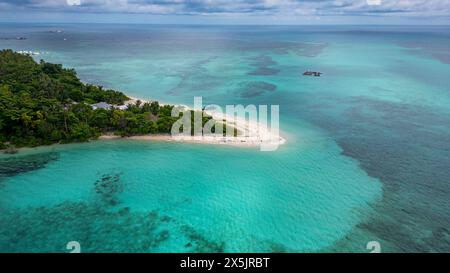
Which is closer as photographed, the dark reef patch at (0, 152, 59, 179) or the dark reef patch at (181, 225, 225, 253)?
the dark reef patch at (181, 225, 225, 253)

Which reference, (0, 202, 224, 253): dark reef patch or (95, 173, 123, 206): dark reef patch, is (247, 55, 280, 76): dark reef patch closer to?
(95, 173, 123, 206): dark reef patch

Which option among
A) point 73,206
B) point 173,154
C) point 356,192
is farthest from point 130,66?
point 356,192

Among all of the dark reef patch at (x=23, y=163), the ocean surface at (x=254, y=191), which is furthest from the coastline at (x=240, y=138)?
the dark reef patch at (x=23, y=163)

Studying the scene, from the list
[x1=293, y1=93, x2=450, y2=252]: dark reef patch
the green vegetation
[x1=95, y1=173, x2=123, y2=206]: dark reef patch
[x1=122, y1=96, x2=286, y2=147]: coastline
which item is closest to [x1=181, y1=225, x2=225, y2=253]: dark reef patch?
[x1=95, y1=173, x2=123, y2=206]: dark reef patch

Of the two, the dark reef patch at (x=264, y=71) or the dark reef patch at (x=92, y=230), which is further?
the dark reef patch at (x=264, y=71)

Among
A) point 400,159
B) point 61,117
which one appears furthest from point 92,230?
point 400,159

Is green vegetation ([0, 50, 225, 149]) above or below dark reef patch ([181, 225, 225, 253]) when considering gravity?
above

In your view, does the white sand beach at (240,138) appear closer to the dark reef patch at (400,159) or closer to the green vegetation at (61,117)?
the green vegetation at (61,117)
